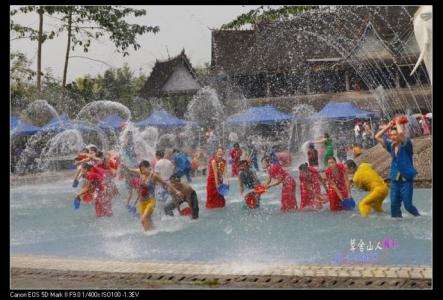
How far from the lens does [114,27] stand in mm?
13172

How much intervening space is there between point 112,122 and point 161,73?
8.64 metres

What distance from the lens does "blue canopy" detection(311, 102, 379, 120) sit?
849 inches

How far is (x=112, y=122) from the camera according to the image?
2169cm

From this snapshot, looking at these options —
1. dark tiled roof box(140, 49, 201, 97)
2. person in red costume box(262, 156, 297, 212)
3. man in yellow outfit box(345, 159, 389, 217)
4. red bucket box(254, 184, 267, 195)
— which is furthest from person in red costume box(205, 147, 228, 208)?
dark tiled roof box(140, 49, 201, 97)

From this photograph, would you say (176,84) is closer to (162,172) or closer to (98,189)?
(162,172)

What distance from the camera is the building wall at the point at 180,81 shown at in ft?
93.3

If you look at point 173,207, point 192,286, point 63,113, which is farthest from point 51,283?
point 63,113

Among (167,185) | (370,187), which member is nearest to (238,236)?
(167,185)

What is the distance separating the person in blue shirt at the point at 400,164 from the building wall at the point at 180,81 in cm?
2111

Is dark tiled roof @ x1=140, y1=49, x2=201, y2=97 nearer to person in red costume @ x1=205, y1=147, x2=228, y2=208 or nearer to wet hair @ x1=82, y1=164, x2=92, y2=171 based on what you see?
wet hair @ x1=82, y1=164, x2=92, y2=171

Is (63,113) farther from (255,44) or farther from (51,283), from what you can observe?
(51,283)

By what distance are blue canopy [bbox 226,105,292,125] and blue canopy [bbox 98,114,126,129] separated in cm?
453

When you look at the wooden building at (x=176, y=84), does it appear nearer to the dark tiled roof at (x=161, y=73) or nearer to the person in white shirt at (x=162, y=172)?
the dark tiled roof at (x=161, y=73)
